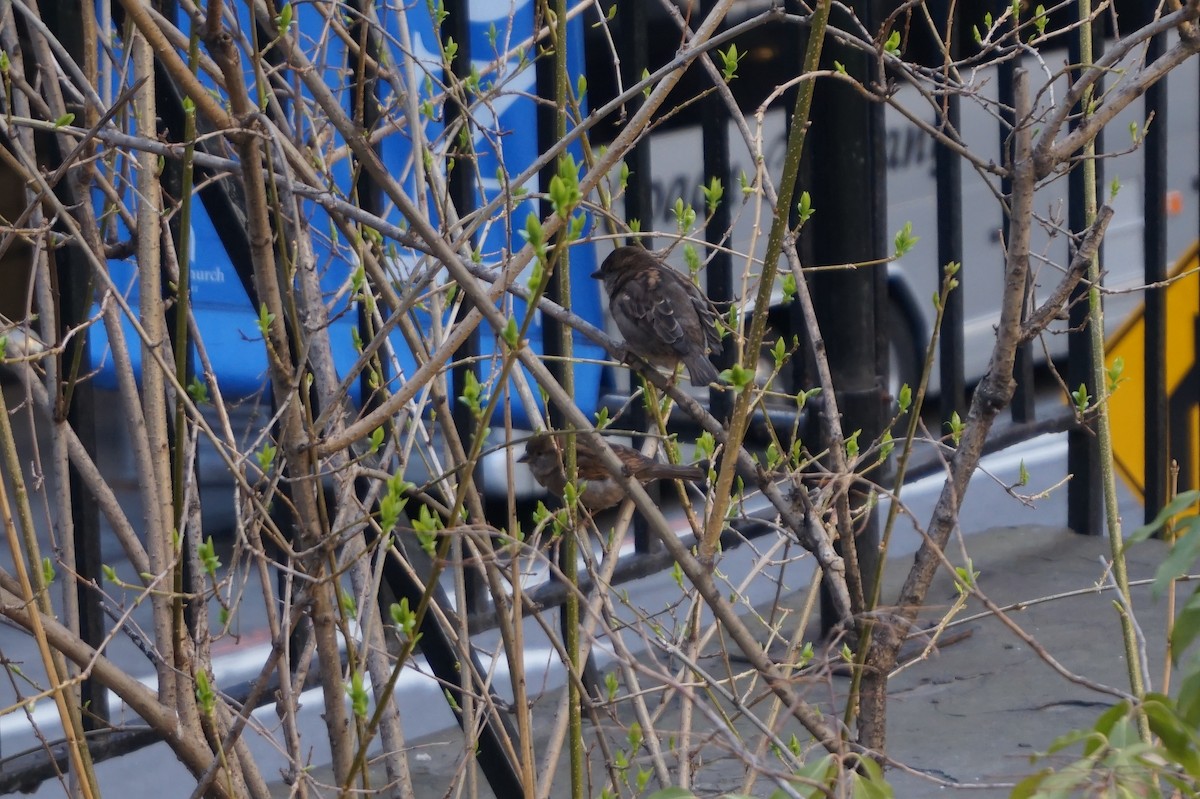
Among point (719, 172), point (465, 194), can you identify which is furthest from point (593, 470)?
point (719, 172)

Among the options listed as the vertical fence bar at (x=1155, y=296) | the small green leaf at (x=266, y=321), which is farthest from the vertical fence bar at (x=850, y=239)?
the small green leaf at (x=266, y=321)

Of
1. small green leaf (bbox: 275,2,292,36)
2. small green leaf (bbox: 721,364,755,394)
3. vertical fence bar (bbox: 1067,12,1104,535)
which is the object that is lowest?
vertical fence bar (bbox: 1067,12,1104,535)

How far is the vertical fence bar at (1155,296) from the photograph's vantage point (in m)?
5.62

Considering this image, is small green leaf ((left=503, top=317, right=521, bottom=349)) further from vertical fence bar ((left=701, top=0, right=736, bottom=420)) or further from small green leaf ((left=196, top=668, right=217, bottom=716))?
vertical fence bar ((left=701, top=0, right=736, bottom=420))

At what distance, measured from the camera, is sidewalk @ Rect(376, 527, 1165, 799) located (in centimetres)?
390

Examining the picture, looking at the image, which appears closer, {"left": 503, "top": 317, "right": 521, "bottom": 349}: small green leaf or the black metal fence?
{"left": 503, "top": 317, "right": 521, "bottom": 349}: small green leaf

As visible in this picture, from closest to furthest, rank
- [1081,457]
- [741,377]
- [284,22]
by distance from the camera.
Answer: [741,377] → [284,22] → [1081,457]

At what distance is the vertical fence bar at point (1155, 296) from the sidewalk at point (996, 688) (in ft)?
1.13

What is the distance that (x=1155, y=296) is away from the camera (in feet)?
18.8

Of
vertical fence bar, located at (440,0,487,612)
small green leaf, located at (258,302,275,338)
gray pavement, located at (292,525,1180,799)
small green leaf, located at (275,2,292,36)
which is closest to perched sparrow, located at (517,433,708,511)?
vertical fence bar, located at (440,0,487,612)

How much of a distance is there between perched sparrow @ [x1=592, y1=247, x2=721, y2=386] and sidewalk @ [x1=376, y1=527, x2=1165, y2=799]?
105 cm

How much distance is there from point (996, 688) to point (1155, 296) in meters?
2.10

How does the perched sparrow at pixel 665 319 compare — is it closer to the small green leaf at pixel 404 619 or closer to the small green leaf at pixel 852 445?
the small green leaf at pixel 852 445

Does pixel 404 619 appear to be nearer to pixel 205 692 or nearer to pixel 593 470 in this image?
pixel 205 692
